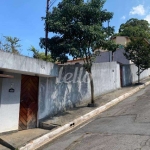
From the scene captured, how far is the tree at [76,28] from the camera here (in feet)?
29.8

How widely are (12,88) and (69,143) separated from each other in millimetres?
3540

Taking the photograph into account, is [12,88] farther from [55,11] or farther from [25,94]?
[55,11]

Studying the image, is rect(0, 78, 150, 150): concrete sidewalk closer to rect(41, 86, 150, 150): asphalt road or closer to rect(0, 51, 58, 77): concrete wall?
rect(41, 86, 150, 150): asphalt road

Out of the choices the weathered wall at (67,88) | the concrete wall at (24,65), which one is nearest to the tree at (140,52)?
the weathered wall at (67,88)

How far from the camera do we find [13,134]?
733 centimetres

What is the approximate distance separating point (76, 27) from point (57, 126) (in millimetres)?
4685

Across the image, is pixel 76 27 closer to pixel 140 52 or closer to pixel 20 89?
pixel 20 89

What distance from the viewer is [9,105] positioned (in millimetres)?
7703

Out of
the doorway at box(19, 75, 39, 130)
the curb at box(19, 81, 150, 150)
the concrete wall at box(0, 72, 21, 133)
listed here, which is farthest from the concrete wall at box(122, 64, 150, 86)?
the concrete wall at box(0, 72, 21, 133)

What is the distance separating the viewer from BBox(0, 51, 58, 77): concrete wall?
666 centimetres

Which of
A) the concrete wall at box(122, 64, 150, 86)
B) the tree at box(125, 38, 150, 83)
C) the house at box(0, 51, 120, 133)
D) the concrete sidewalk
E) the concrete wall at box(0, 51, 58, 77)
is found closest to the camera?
the concrete sidewalk

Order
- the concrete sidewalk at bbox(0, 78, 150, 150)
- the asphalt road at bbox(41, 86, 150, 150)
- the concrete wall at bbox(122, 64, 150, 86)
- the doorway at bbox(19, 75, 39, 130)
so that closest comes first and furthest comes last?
the asphalt road at bbox(41, 86, 150, 150)
the concrete sidewalk at bbox(0, 78, 150, 150)
the doorway at bbox(19, 75, 39, 130)
the concrete wall at bbox(122, 64, 150, 86)

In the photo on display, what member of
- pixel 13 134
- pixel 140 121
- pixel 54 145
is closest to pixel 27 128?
pixel 13 134

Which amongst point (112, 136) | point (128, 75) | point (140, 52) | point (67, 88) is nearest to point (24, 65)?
point (67, 88)
